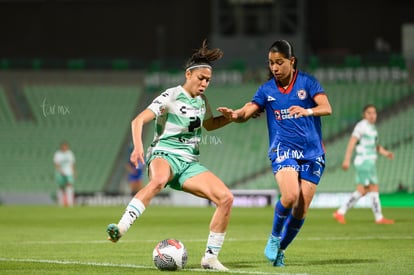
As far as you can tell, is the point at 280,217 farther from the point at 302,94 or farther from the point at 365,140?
the point at 365,140

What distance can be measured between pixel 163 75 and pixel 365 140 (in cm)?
1957

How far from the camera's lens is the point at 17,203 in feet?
113

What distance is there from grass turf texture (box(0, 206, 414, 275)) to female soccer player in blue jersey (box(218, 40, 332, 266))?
20.2 inches

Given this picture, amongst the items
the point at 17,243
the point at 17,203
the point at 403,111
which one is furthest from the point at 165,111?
the point at 403,111

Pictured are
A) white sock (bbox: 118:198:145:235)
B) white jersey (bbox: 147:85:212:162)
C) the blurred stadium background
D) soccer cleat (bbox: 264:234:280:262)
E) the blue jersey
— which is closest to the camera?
white sock (bbox: 118:198:145:235)

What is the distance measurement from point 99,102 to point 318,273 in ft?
100

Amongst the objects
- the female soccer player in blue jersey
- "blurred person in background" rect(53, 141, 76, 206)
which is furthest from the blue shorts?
"blurred person in background" rect(53, 141, 76, 206)

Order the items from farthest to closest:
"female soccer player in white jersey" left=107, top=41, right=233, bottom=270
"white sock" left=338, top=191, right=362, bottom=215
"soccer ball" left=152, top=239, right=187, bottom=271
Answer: "white sock" left=338, top=191, right=362, bottom=215 < "female soccer player in white jersey" left=107, top=41, right=233, bottom=270 < "soccer ball" left=152, top=239, right=187, bottom=271

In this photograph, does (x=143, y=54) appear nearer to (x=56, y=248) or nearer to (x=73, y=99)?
(x=73, y=99)

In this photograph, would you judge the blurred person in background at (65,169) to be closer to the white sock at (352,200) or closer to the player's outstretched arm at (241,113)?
the white sock at (352,200)

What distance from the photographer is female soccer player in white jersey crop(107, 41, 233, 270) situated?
11.0 meters

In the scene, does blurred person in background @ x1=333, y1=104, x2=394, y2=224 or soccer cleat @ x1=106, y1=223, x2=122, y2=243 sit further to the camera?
blurred person in background @ x1=333, y1=104, x2=394, y2=224

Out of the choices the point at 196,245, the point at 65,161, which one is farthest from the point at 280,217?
the point at 65,161

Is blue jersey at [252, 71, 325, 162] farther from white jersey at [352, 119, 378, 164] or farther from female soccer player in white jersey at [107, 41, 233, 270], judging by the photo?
white jersey at [352, 119, 378, 164]
